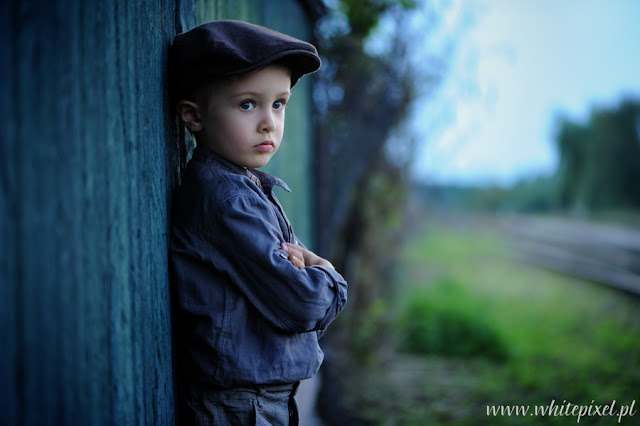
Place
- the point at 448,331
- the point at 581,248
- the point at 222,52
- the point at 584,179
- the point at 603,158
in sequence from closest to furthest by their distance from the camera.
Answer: the point at 222,52 < the point at 448,331 < the point at 603,158 < the point at 581,248 < the point at 584,179

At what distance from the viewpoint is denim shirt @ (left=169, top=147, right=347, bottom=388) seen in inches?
60.9

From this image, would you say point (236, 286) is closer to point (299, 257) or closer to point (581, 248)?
point (299, 257)

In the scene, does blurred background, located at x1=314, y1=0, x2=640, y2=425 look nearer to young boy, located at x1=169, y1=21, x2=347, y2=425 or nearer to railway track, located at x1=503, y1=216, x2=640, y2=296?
railway track, located at x1=503, y1=216, x2=640, y2=296

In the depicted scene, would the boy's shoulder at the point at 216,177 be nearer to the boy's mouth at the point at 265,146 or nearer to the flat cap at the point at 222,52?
the boy's mouth at the point at 265,146

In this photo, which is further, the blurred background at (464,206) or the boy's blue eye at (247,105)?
the blurred background at (464,206)

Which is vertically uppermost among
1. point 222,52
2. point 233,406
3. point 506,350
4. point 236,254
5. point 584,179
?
point 222,52

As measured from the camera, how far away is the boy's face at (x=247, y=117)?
5.32ft

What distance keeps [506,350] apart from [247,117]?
544cm

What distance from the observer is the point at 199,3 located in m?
1.97

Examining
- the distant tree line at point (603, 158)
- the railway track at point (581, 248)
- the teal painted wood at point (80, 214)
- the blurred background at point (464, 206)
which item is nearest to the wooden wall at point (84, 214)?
the teal painted wood at point (80, 214)

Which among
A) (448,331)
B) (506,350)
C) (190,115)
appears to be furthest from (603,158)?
(190,115)

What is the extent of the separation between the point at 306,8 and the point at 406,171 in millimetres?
2156

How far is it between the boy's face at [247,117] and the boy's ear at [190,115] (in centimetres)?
2

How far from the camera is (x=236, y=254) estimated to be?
5.07 feet
